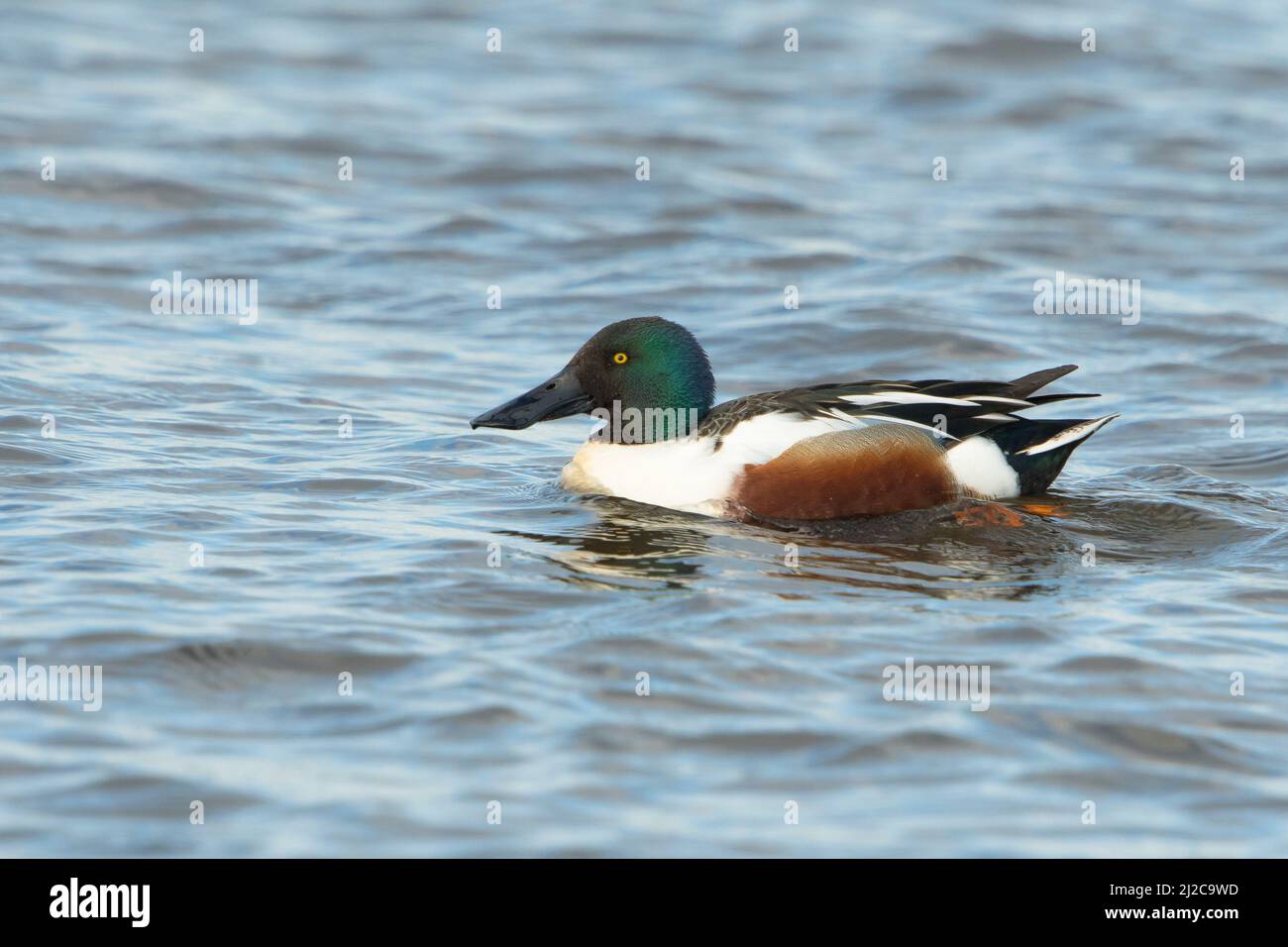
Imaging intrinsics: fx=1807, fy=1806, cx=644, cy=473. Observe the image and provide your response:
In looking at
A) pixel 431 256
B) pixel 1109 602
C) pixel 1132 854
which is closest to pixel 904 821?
pixel 1132 854

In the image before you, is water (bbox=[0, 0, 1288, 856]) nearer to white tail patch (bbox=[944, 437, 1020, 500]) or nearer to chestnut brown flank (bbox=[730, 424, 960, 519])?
chestnut brown flank (bbox=[730, 424, 960, 519])

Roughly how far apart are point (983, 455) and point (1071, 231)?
6.59 meters

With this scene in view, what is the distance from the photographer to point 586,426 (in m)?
10.4

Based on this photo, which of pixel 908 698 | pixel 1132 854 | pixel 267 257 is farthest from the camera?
pixel 267 257

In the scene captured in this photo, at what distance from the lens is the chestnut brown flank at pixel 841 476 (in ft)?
25.2

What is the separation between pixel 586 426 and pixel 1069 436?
3.12m

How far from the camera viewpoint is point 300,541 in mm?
7223

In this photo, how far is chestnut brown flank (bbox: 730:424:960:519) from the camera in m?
7.67

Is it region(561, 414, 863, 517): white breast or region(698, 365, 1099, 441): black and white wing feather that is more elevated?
region(698, 365, 1099, 441): black and white wing feather

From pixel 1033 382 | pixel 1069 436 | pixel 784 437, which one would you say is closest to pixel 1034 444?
pixel 1069 436

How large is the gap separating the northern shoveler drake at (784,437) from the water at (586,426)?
0.59 feet

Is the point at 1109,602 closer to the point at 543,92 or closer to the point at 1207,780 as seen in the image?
the point at 1207,780

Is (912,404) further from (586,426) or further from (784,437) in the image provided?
(586,426)

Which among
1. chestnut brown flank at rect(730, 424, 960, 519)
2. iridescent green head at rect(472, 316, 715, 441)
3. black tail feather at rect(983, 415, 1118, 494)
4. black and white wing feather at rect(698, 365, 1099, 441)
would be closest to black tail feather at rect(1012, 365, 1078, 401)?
black and white wing feather at rect(698, 365, 1099, 441)
